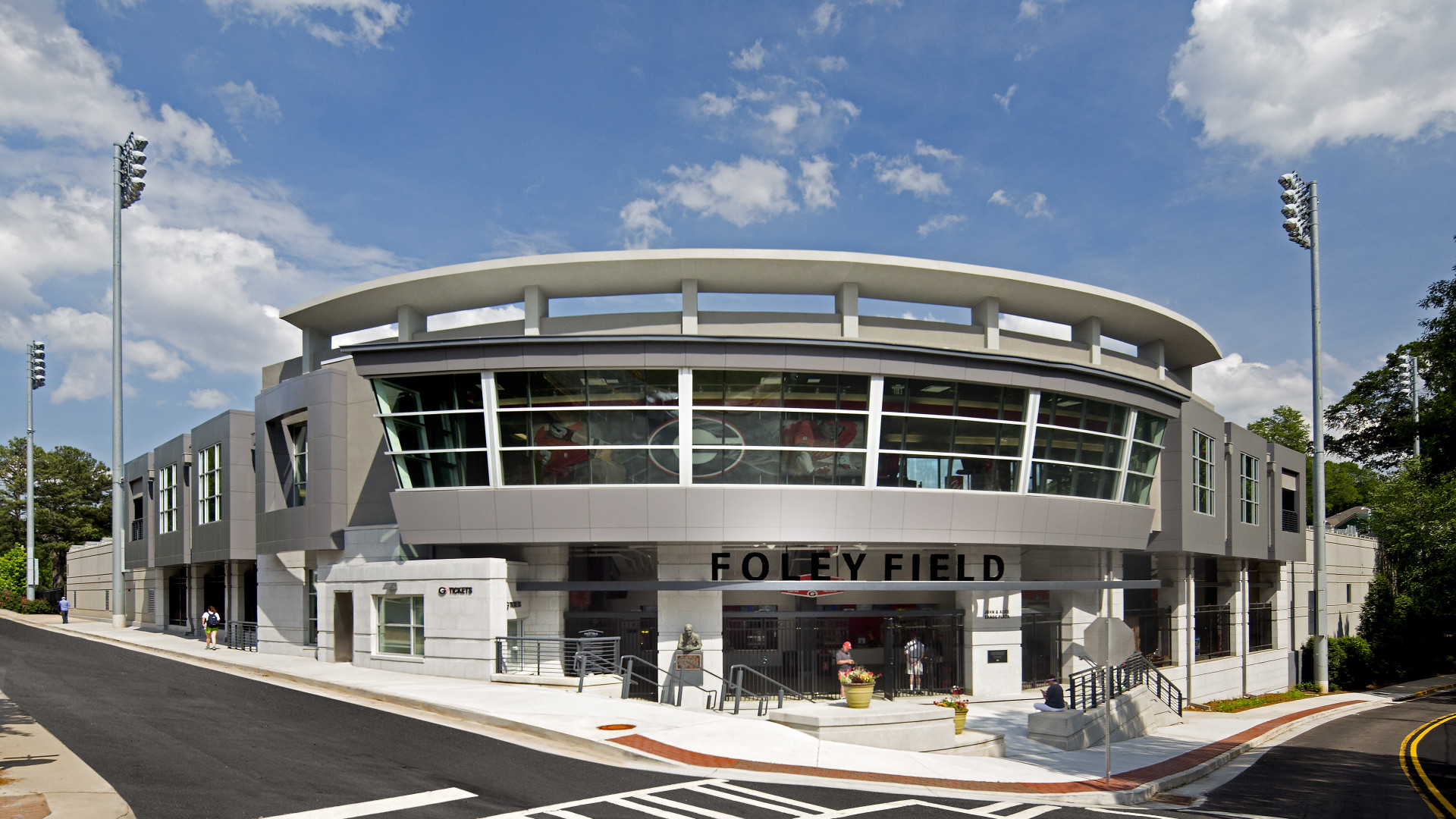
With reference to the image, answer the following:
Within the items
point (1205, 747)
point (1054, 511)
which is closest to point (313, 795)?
point (1205, 747)

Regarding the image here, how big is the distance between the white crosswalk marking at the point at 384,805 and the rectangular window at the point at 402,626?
14.9m

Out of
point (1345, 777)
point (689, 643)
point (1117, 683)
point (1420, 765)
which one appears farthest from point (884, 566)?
point (1420, 765)

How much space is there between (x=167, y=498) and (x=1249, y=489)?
52660mm

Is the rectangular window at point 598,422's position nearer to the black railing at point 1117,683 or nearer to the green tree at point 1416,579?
the black railing at point 1117,683

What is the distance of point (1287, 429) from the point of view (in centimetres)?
8250

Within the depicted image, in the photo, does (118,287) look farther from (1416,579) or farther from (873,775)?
(1416,579)

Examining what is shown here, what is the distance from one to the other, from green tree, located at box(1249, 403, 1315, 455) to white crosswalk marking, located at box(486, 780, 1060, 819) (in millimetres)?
77637

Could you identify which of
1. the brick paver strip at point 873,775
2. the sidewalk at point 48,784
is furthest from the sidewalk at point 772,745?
the sidewalk at point 48,784

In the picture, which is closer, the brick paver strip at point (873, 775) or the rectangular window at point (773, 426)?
the brick paver strip at point (873, 775)

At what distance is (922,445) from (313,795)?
20.2 meters

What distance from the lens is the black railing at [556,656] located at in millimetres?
24859

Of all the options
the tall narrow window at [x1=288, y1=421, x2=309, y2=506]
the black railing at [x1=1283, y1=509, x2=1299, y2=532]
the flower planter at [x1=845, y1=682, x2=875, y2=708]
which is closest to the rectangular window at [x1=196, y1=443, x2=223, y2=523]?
the tall narrow window at [x1=288, y1=421, x2=309, y2=506]

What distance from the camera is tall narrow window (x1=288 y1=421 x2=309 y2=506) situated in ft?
113

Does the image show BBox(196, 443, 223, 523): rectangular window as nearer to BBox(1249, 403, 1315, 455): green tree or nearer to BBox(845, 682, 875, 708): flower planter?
BBox(845, 682, 875, 708): flower planter
